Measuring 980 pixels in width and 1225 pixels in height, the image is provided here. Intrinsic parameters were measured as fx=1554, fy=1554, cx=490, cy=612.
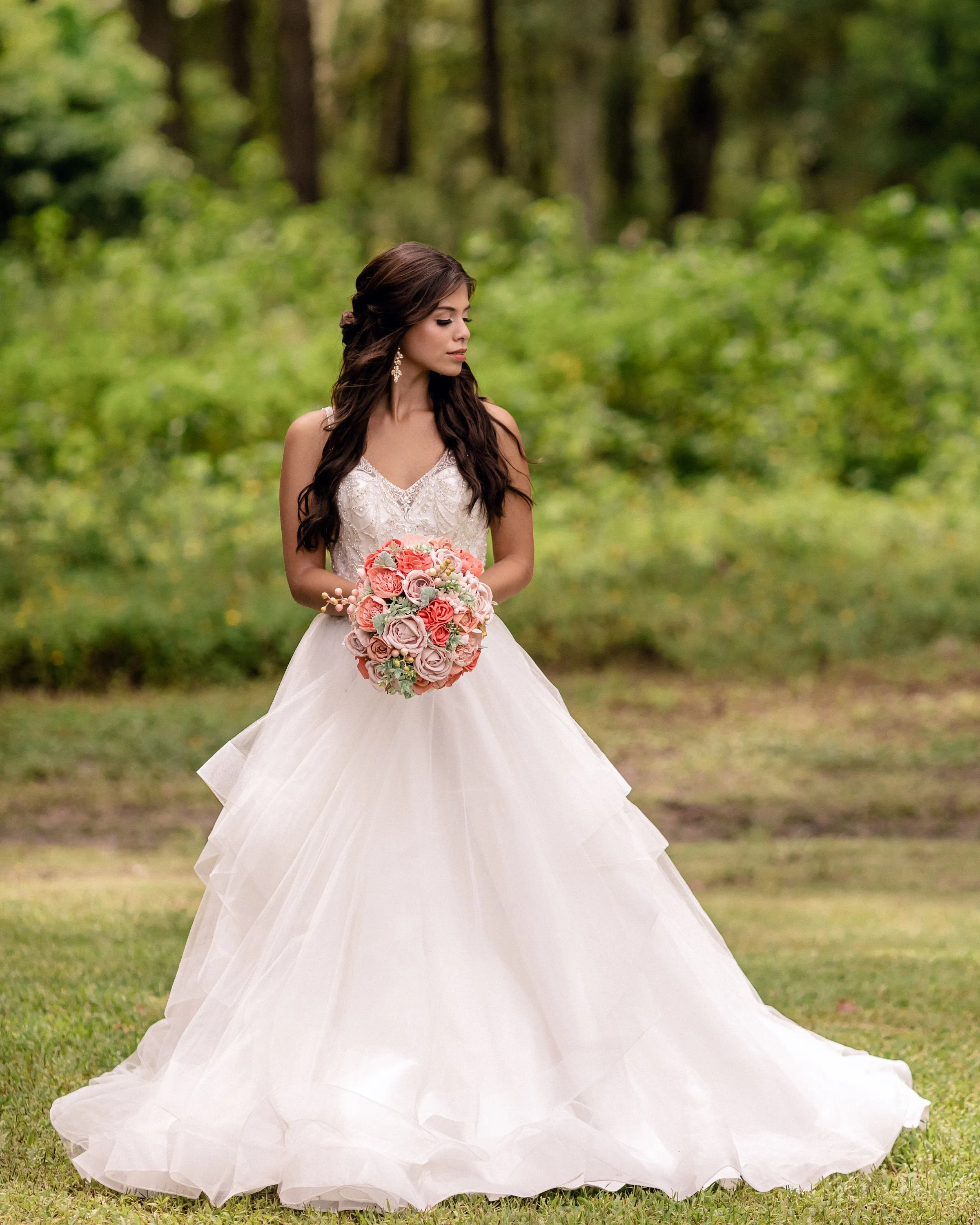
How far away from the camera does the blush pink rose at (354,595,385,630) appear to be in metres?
3.84

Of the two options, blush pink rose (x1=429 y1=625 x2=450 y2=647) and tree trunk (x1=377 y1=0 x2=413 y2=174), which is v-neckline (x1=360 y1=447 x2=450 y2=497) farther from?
tree trunk (x1=377 y1=0 x2=413 y2=174)

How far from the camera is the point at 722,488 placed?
14.5 meters

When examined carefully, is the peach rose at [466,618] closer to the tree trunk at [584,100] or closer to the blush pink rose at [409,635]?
the blush pink rose at [409,635]

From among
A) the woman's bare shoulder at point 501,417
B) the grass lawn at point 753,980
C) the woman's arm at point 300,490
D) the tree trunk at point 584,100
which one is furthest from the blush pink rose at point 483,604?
the tree trunk at point 584,100

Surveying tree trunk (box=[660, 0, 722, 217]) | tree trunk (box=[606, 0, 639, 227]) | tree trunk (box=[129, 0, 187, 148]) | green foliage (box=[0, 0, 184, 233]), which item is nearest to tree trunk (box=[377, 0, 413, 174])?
tree trunk (box=[606, 0, 639, 227])

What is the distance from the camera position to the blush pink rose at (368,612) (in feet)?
12.6

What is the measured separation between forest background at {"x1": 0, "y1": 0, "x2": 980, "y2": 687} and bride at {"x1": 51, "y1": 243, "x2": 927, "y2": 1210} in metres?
7.13

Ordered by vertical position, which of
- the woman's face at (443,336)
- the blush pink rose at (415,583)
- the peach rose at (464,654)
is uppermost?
the woman's face at (443,336)

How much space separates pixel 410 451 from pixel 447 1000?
4.84 ft

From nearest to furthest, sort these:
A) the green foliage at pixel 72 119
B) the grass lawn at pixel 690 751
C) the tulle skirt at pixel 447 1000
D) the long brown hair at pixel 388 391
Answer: the tulle skirt at pixel 447 1000
the long brown hair at pixel 388 391
the grass lawn at pixel 690 751
the green foliage at pixel 72 119

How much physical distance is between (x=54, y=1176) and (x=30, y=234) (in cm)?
1657

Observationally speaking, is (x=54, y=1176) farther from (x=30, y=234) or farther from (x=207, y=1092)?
(x=30, y=234)

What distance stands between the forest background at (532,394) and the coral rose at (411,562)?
7.49 meters

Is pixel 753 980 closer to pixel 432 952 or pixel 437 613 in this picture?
pixel 432 952
